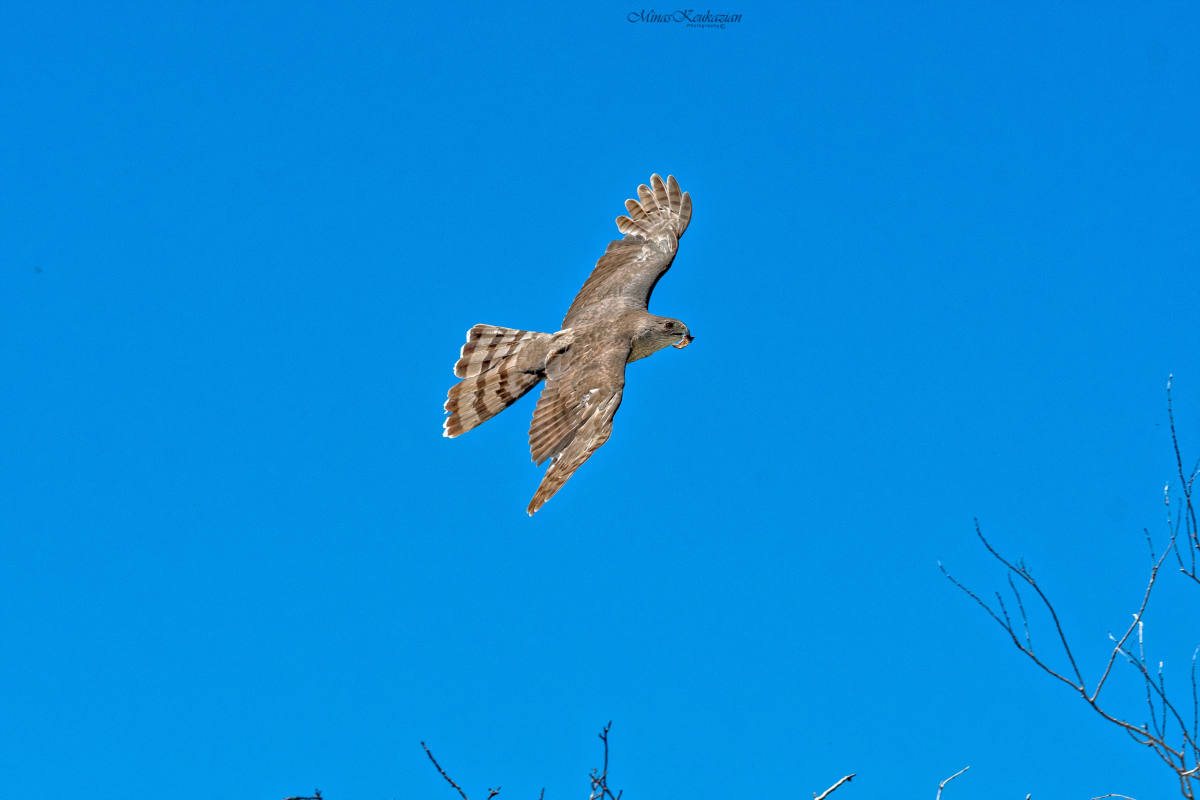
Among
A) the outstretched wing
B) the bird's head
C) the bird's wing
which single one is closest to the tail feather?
the outstretched wing

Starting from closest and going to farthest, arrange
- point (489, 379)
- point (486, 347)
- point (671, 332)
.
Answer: point (671, 332), point (489, 379), point (486, 347)

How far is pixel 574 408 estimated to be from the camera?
11656 millimetres

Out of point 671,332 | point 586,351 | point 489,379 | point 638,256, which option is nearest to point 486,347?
point 489,379

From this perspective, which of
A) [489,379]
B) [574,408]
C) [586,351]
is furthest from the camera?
[489,379]

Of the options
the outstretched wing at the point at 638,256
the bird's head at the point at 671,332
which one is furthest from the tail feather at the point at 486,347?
the bird's head at the point at 671,332

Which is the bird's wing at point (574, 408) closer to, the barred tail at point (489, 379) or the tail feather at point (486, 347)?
the barred tail at point (489, 379)

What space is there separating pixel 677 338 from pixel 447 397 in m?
2.68

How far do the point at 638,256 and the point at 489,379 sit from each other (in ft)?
9.13

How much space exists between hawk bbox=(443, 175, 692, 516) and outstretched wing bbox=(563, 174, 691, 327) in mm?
13

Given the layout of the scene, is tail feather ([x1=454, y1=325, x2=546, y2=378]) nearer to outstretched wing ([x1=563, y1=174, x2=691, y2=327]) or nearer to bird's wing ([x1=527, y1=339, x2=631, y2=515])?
outstretched wing ([x1=563, y1=174, x2=691, y2=327])

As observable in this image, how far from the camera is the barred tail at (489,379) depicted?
13.2m

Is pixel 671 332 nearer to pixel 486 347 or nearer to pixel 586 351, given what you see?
pixel 586 351

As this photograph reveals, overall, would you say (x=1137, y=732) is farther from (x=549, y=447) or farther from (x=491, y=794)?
(x=549, y=447)

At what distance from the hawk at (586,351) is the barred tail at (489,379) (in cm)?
1
